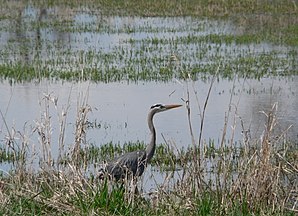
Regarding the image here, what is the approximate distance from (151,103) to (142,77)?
7.74ft

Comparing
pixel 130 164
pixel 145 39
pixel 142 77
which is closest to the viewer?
pixel 130 164

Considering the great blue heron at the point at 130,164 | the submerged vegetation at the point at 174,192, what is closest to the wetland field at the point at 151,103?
the submerged vegetation at the point at 174,192

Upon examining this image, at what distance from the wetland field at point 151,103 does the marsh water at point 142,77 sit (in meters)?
0.04

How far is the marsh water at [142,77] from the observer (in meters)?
12.7

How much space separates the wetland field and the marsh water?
4 centimetres

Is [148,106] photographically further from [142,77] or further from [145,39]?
[145,39]

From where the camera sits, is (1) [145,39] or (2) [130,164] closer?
(2) [130,164]

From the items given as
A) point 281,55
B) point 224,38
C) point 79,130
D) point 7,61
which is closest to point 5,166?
point 79,130

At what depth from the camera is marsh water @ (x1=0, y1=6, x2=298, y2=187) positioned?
12.7m

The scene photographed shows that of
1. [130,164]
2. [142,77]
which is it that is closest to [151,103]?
[142,77]

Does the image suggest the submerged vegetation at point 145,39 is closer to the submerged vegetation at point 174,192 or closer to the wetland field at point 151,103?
the wetland field at point 151,103

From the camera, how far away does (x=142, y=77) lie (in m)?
16.9

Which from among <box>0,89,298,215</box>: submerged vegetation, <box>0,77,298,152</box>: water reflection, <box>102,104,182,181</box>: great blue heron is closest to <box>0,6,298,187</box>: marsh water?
<box>0,77,298,152</box>: water reflection

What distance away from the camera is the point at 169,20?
89.0ft
